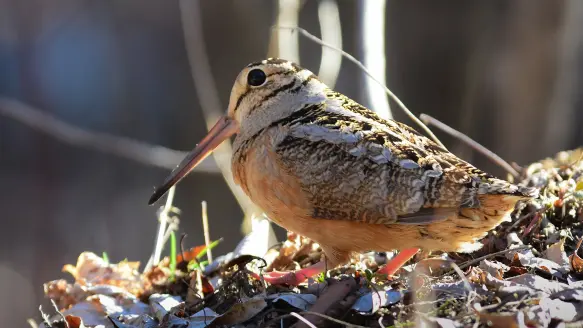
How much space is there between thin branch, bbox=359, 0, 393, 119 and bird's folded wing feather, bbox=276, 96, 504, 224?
0.74 m

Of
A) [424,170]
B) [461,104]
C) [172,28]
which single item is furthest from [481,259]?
[172,28]

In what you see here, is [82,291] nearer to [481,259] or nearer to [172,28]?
[481,259]

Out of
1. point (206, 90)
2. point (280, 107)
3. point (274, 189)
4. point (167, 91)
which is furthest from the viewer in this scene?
point (167, 91)

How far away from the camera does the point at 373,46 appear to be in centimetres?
359

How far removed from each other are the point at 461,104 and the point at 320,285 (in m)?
4.82

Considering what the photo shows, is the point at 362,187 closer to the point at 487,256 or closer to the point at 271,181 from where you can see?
the point at 271,181

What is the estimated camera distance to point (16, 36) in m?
7.90

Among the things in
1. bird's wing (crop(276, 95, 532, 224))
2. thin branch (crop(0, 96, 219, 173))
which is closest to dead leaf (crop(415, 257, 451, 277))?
bird's wing (crop(276, 95, 532, 224))

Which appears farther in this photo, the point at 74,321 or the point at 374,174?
the point at 74,321

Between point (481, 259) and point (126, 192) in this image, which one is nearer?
point (481, 259)

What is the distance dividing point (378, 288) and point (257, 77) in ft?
3.80

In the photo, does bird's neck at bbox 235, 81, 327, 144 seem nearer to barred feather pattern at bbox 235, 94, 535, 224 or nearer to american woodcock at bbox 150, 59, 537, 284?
american woodcock at bbox 150, 59, 537, 284

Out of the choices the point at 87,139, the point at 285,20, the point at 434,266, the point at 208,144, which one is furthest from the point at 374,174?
the point at 87,139

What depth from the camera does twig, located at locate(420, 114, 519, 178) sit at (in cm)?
321
